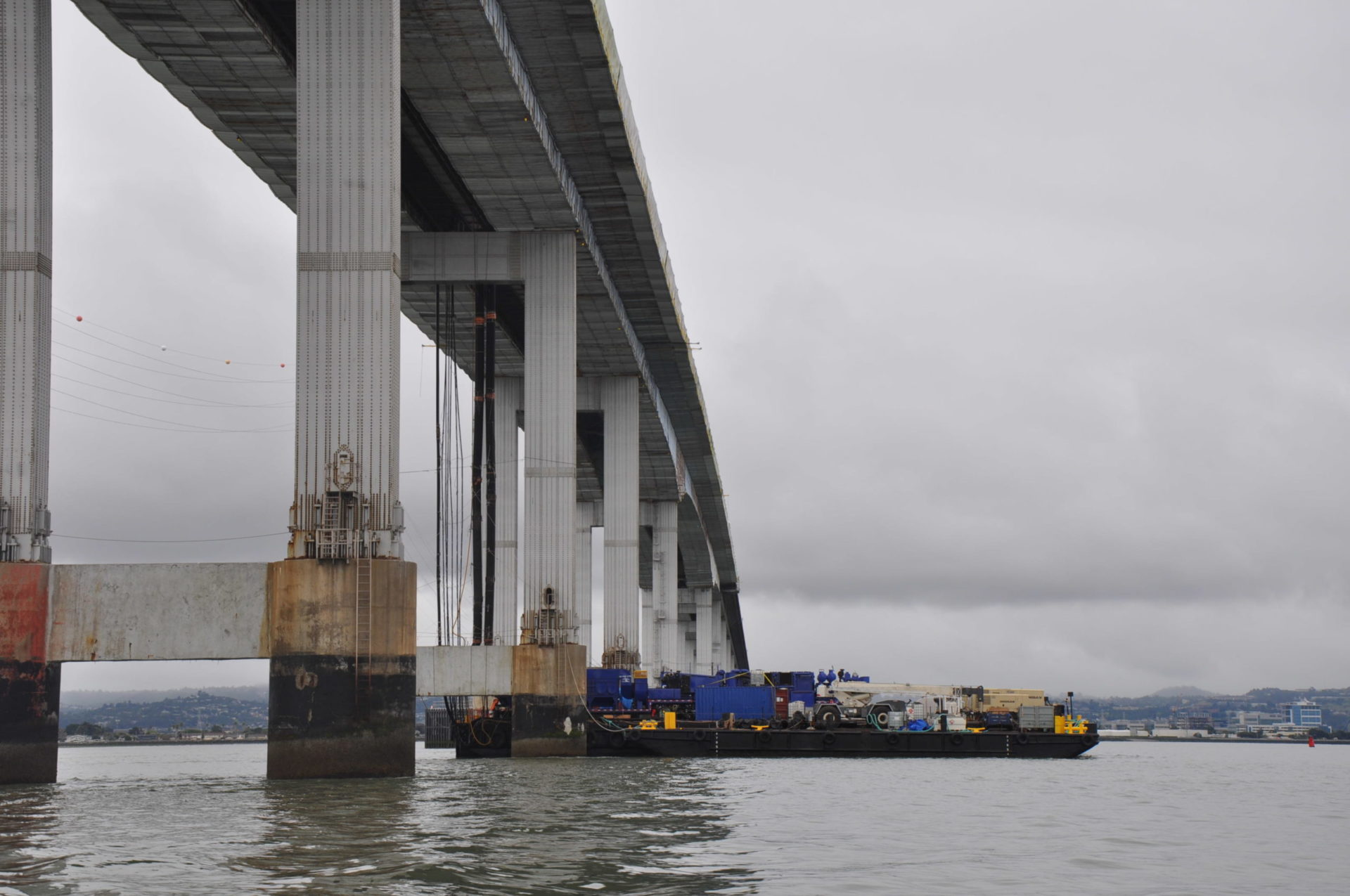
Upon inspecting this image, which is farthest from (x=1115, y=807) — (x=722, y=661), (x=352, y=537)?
(x=722, y=661)

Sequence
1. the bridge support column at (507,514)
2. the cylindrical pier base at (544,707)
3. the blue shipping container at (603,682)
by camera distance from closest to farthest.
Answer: the cylindrical pier base at (544,707), the bridge support column at (507,514), the blue shipping container at (603,682)

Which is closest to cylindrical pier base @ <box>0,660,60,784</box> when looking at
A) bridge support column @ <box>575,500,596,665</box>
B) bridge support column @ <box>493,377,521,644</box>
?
bridge support column @ <box>493,377,521,644</box>

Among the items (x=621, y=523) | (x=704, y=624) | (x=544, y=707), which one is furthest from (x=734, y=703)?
(x=704, y=624)

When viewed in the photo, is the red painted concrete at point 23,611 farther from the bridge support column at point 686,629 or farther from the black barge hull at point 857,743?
the bridge support column at point 686,629

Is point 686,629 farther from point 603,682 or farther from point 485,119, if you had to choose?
point 485,119

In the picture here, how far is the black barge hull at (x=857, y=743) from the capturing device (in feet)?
209

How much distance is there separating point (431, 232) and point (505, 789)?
29511 millimetres

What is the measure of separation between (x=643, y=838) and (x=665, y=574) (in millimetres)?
90233

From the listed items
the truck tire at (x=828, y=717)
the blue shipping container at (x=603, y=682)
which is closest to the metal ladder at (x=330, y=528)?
the blue shipping container at (x=603, y=682)

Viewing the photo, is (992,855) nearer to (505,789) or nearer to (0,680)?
(505,789)

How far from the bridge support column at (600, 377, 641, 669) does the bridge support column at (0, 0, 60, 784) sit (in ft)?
166

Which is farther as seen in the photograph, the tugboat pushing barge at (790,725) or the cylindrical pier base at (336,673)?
the tugboat pushing barge at (790,725)

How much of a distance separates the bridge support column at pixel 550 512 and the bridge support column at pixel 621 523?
2107 cm

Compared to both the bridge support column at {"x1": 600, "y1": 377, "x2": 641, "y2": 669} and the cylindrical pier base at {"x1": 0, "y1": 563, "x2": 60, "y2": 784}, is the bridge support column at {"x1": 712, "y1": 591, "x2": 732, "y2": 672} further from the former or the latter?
the cylindrical pier base at {"x1": 0, "y1": 563, "x2": 60, "y2": 784}
